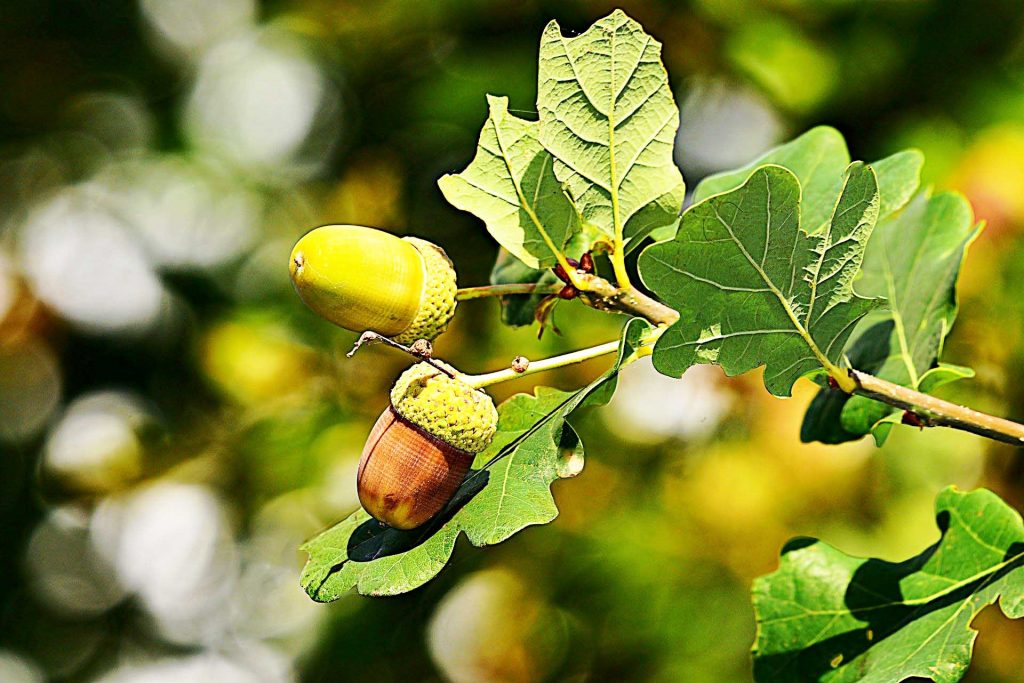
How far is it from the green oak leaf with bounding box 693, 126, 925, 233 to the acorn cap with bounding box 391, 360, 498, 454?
29 cm

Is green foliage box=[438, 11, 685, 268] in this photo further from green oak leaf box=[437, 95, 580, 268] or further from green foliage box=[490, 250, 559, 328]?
green foliage box=[490, 250, 559, 328]

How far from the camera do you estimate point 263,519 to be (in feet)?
7.11

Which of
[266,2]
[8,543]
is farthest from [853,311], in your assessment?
[8,543]

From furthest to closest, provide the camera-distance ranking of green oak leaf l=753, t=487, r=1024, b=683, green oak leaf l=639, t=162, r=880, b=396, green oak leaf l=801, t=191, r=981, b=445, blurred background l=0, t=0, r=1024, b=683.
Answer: blurred background l=0, t=0, r=1024, b=683, green oak leaf l=801, t=191, r=981, b=445, green oak leaf l=753, t=487, r=1024, b=683, green oak leaf l=639, t=162, r=880, b=396

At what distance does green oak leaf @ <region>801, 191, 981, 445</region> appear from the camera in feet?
2.53

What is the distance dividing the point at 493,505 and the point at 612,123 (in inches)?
9.2

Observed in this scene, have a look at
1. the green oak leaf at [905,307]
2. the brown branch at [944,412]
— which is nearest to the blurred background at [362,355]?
the green oak leaf at [905,307]

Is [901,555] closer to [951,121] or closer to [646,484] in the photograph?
[646,484]

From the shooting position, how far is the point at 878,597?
729 mm

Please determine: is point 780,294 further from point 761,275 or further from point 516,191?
point 516,191

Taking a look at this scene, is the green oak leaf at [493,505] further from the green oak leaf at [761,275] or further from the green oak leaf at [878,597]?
the green oak leaf at [878,597]

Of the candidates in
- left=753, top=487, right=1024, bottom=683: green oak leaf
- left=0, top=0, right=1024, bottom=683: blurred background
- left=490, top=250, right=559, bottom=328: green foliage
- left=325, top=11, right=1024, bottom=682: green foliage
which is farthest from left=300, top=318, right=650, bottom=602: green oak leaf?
left=0, top=0, right=1024, bottom=683: blurred background

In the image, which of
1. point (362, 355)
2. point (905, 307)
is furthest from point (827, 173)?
point (362, 355)

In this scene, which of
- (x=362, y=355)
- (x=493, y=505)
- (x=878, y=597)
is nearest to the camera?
(x=493, y=505)
